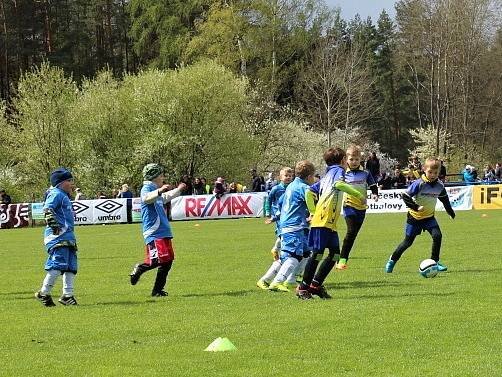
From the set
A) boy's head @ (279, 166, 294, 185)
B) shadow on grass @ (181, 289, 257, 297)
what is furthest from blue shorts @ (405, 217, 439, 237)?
shadow on grass @ (181, 289, 257, 297)

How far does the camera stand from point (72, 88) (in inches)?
2151

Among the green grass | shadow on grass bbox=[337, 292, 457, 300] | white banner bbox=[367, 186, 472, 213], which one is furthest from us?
white banner bbox=[367, 186, 472, 213]

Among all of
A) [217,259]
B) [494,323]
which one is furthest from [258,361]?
[217,259]

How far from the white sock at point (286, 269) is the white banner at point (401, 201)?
2521cm

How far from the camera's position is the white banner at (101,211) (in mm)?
40062

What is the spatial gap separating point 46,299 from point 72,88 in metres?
44.1

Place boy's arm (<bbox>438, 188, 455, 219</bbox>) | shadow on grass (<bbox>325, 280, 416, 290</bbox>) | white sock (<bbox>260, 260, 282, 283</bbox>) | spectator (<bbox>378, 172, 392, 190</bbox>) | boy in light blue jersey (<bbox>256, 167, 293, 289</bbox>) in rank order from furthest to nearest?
1. spectator (<bbox>378, 172, 392, 190</bbox>)
2. boy's arm (<bbox>438, 188, 455, 219</bbox>)
3. boy in light blue jersey (<bbox>256, 167, 293, 289</bbox>)
4. white sock (<bbox>260, 260, 282, 283</bbox>)
5. shadow on grass (<bbox>325, 280, 416, 290</bbox>)

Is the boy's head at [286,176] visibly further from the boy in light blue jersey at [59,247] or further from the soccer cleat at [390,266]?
the boy in light blue jersey at [59,247]

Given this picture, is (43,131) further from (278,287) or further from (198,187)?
(278,287)

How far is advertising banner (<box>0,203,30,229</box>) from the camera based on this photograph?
40.3 meters

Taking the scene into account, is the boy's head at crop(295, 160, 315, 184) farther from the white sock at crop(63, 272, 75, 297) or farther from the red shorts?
the white sock at crop(63, 272, 75, 297)

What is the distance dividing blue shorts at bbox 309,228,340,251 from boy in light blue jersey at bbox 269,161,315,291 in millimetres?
1048

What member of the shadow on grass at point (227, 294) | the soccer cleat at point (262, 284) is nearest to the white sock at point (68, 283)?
the shadow on grass at point (227, 294)

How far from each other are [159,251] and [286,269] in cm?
178
